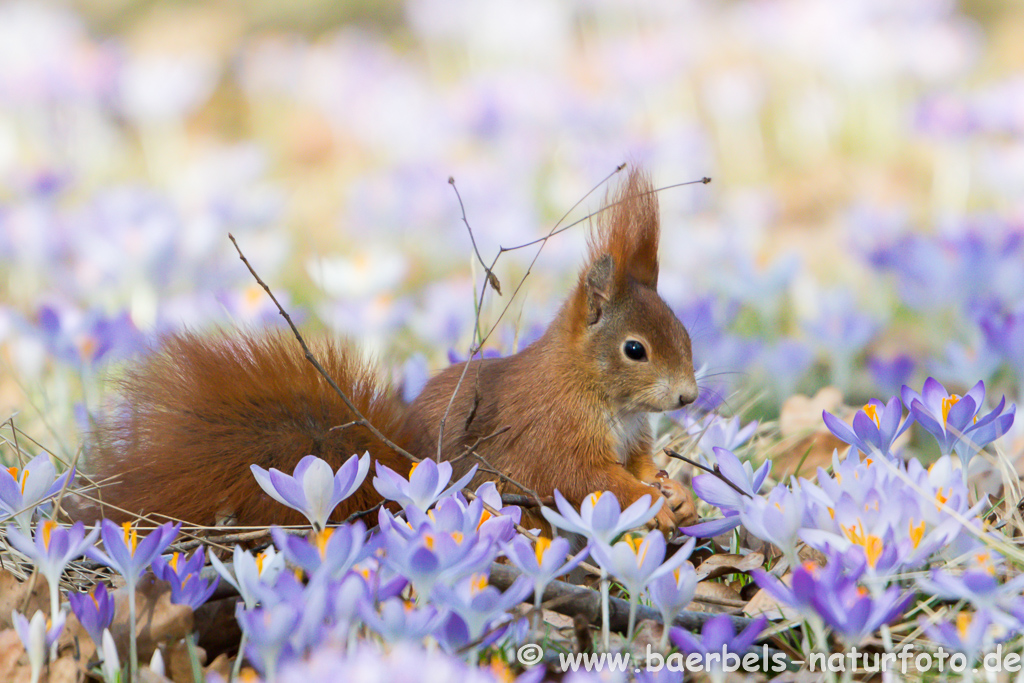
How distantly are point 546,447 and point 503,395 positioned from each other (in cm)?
14

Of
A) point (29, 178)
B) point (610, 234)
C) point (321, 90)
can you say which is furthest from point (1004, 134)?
point (321, 90)

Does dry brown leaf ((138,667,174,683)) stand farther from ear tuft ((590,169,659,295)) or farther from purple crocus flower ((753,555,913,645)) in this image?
Answer: ear tuft ((590,169,659,295))

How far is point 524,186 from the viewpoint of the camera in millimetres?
4859

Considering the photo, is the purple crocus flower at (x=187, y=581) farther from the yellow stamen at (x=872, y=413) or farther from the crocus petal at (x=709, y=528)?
the yellow stamen at (x=872, y=413)

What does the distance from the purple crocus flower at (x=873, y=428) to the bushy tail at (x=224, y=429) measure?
74 centimetres

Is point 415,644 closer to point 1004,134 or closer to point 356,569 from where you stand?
point 356,569

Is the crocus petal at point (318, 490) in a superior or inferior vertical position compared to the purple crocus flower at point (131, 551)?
superior

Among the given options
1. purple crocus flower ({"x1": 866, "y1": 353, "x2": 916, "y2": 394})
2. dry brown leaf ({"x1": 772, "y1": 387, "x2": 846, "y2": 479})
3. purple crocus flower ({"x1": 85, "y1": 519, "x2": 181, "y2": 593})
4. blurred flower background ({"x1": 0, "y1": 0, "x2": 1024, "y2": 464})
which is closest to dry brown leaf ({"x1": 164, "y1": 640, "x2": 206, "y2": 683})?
purple crocus flower ({"x1": 85, "y1": 519, "x2": 181, "y2": 593})

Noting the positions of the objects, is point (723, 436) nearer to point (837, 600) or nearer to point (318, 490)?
point (837, 600)

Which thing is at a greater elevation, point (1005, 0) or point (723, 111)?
point (1005, 0)

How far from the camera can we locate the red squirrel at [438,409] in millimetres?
1701

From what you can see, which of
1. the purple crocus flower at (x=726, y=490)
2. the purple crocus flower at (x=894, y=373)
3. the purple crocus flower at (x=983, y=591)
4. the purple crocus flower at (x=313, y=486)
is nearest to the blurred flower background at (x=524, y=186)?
the purple crocus flower at (x=894, y=373)

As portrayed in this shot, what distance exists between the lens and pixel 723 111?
5.82 meters

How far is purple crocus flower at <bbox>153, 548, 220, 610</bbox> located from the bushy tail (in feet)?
0.94
